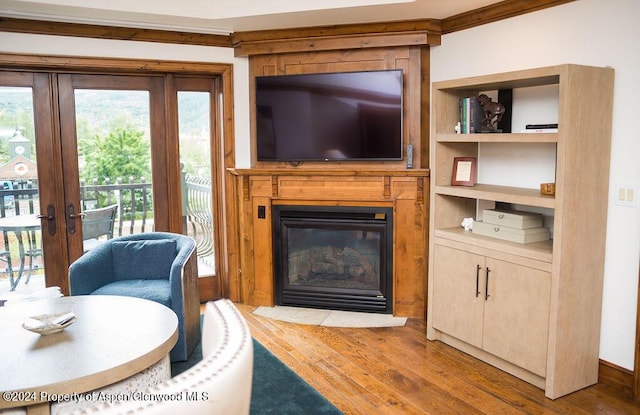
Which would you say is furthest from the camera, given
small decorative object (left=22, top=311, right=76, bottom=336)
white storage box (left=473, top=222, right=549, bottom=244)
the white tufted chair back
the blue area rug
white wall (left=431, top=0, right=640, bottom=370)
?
white storage box (left=473, top=222, right=549, bottom=244)

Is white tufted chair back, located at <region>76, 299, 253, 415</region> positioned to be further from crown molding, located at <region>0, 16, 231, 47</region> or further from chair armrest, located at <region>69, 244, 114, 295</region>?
crown molding, located at <region>0, 16, 231, 47</region>

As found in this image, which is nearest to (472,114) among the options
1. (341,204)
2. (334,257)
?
(341,204)

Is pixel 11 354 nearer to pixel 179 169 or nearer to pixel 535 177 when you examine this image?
pixel 179 169

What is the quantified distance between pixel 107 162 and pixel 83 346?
8.19 feet

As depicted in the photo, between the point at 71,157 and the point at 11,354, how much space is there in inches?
96.2

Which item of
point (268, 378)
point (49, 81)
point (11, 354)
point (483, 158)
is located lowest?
point (268, 378)

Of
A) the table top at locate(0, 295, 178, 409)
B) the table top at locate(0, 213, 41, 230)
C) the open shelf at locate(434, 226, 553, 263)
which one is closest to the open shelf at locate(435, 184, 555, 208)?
the open shelf at locate(434, 226, 553, 263)

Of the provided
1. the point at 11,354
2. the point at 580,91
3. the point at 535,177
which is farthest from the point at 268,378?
the point at 580,91

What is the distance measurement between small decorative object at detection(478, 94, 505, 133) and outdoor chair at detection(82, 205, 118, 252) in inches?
123

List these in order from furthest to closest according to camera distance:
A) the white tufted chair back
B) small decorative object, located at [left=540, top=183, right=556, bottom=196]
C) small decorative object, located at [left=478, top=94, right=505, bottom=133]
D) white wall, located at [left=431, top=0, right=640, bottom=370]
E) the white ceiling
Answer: the white ceiling < small decorative object, located at [left=478, top=94, right=505, bottom=133] < small decorative object, located at [left=540, top=183, right=556, bottom=196] < white wall, located at [left=431, top=0, right=640, bottom=370] < the white tufted chair back

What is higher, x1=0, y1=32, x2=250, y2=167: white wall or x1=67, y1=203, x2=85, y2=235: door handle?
x1=0, y1=32, x2=250, y2=167: white wall

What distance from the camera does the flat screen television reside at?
442cm

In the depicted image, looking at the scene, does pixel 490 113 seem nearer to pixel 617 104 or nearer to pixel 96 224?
pixel 617 104

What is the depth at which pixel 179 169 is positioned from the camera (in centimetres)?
486
